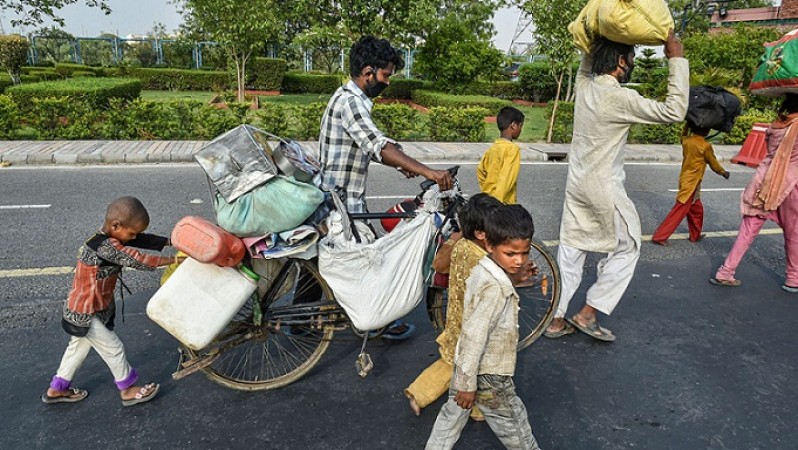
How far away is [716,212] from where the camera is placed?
7223mm

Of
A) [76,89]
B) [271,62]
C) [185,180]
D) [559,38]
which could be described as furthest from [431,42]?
[185,180]

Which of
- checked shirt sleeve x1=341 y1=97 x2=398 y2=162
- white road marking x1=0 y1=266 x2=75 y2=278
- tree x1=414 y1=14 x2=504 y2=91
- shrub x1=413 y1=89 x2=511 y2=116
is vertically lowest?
white road marking x1=0 y1=266 x2=75 y2=278

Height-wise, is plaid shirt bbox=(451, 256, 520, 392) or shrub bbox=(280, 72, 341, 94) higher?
shrub bbox=(280, 72, 341, 94)

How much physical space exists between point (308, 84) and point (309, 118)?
1403cm

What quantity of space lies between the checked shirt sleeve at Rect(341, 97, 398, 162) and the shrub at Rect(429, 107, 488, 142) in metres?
8.87

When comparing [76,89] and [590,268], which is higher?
[76,89]

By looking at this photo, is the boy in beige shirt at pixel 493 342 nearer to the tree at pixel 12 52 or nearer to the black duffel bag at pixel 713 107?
the black duffel bag at pixel 713 107

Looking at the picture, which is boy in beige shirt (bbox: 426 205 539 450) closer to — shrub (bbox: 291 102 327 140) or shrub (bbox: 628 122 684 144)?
shrub (bbox: 291 102 327 140)

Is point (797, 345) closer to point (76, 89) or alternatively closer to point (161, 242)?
point (161, 242)

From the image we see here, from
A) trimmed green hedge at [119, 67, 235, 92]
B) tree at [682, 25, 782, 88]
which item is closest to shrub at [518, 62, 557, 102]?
tree at [682, 25, 782, 88]

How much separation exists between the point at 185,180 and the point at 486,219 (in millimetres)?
6367

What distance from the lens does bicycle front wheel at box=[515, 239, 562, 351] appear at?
348cm

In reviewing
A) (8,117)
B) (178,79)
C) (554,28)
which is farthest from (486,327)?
(178,79)

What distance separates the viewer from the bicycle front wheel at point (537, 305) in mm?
3480
